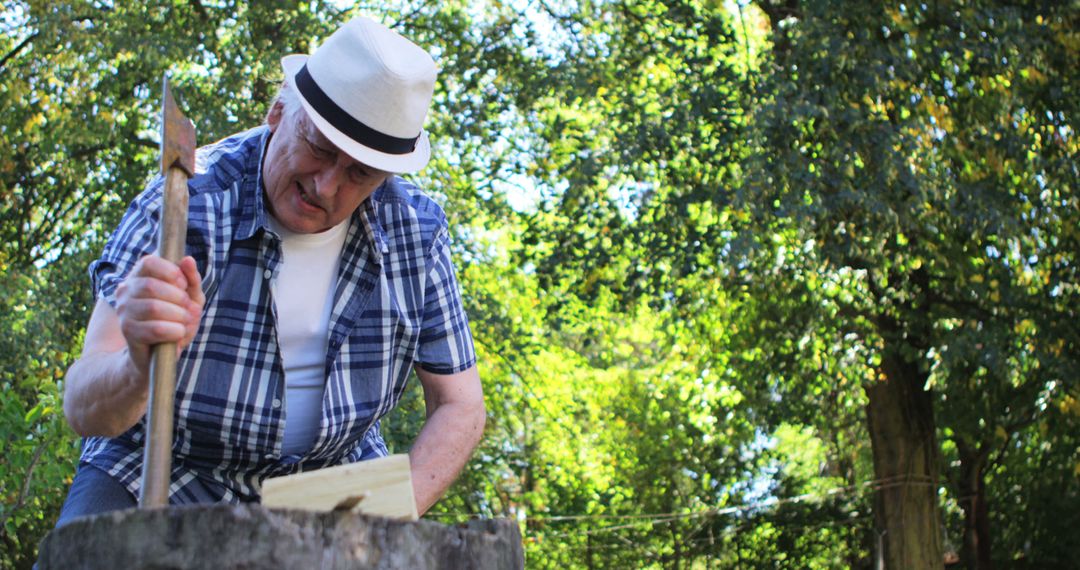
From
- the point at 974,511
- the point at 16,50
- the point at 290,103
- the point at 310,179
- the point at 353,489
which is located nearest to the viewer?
the point at 353,489

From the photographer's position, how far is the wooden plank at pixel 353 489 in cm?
190

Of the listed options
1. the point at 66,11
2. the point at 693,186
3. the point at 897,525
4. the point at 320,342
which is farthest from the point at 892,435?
the point at 320,342

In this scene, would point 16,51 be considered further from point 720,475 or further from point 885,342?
point 720,475

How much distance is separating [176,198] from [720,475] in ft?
52.6

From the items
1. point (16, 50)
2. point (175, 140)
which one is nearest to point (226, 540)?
point (175, 140)

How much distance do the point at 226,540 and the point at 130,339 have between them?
1.58 feet

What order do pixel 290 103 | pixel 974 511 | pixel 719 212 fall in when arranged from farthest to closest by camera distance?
pixel 974 511, pixel 719 212, pixel 290 103

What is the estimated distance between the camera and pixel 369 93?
261cm

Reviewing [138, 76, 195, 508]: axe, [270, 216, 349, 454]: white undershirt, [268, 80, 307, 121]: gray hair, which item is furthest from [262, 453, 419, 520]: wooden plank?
[268, 80, 307, 121]: gray hair

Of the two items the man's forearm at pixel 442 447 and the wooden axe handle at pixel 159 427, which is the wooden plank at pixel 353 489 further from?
the man's forearm at pixel 442 447

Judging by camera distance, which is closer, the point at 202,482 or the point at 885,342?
the point at 202,482

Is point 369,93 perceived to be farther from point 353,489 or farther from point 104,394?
point 353,489

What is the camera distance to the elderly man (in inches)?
99.0

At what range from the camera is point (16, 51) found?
13.4m
